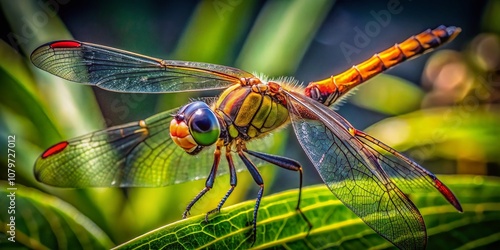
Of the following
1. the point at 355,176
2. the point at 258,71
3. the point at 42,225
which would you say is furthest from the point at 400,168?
the point at 42,225

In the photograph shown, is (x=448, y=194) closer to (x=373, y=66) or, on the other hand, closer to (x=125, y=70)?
(x=373, y=66)

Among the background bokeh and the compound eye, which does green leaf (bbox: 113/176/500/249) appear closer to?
the compound eye

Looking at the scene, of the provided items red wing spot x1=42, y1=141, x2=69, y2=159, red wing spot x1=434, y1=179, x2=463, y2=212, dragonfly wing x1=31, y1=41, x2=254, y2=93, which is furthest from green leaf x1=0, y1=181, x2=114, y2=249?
red wing spot x1=434, y1=179, x2=463, y2=212

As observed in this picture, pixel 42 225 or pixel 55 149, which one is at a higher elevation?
pixel 55 149

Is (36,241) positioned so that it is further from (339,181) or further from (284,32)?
(284,32)

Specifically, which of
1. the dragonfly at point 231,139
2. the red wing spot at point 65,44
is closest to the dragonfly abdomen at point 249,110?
the dragonfly at point 231,139

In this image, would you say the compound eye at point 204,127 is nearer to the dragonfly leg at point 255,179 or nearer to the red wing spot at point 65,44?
the dragonfly leg at point 255,179

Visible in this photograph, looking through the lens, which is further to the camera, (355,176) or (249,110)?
(249,110)
